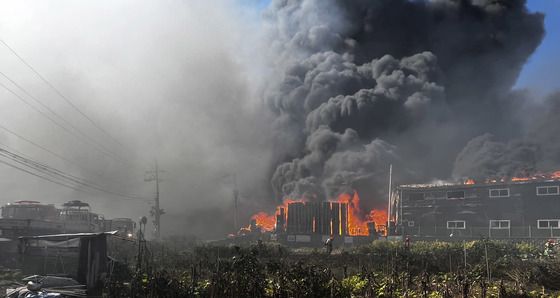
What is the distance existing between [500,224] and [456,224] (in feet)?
13.7

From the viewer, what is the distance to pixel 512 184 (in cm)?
4675

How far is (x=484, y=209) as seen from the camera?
48031mm

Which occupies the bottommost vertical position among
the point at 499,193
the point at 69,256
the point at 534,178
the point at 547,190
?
the point at 69,256

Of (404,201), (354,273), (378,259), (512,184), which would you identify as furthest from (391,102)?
(354,273)

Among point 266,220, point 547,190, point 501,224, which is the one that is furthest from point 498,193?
point 266,220

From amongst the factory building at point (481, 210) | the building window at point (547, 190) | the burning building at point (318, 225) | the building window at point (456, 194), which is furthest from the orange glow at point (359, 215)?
the building window at point (547, 190)

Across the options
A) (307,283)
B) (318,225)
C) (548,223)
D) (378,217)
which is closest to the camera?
(307,283)

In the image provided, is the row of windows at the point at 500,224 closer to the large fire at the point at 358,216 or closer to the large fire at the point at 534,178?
the large fire at the point at 534,178

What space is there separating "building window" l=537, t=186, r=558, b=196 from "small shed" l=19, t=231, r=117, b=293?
3792 cm

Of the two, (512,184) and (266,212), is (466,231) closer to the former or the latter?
(512,184)

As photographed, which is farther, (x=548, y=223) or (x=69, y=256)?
(x=548, y=223)

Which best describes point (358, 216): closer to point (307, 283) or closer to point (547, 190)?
point (547, 190)

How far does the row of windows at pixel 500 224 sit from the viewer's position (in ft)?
144

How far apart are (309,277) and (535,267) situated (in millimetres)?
10408
